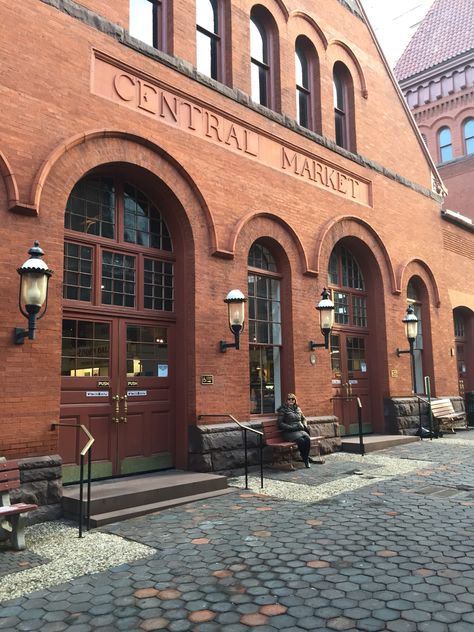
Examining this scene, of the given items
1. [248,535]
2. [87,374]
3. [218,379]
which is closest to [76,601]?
[248,535]

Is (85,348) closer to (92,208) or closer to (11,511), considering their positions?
(92,208)

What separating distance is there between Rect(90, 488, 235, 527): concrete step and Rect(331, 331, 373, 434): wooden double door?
5.62 meters

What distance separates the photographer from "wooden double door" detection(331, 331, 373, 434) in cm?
1262

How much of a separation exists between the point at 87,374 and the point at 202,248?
9.61ft

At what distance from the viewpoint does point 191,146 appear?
9.45 metres

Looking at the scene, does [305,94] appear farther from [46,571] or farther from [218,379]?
[46,571]

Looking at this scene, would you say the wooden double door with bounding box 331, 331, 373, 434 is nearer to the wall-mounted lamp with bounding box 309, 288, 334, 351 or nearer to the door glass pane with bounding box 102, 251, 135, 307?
the wall-mounted lamp with bounding box 309, 288, 334, 351

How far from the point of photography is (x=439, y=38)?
26.8 metres

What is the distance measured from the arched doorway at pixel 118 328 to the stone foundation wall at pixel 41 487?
755 mm

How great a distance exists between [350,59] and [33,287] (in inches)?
454

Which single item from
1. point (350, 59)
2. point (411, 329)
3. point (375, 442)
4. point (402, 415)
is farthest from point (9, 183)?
point (350, 59)

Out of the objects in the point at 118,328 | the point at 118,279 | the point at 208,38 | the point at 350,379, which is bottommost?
the point at 350,379

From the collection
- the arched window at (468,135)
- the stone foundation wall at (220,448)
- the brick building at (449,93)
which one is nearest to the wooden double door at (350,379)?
the stone foundation wall at (220,448)

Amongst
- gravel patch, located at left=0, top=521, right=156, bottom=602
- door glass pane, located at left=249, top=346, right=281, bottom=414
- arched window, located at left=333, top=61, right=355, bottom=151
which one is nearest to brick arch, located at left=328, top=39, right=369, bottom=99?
arched window, located at left=333, top=61, right=355, bottom=151
